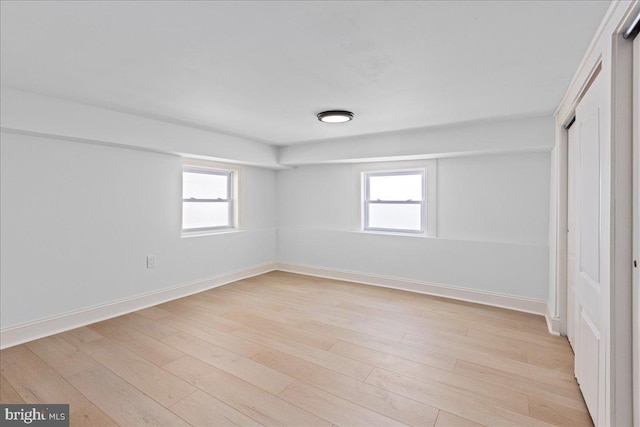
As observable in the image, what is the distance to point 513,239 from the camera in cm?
374

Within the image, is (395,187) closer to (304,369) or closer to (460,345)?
(460,345)

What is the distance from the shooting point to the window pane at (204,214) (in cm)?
447

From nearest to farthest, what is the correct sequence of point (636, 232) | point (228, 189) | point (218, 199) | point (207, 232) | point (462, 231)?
1. point (636, 232)
2. point (462, 231)
3. point (207, 232)
4. point (218, 199)
5. point (228, 189)

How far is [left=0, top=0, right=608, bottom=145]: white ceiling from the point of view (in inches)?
59.4

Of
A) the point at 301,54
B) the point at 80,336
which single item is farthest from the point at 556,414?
the point at 80,336

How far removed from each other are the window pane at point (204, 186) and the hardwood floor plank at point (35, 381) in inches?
95.5

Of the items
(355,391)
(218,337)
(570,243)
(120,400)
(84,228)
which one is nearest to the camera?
(120,400)

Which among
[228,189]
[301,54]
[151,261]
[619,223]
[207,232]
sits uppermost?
[301,54]

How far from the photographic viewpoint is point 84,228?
10.6ft

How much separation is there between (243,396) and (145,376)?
0.82m

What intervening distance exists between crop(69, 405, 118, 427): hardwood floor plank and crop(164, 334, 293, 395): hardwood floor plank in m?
0.74

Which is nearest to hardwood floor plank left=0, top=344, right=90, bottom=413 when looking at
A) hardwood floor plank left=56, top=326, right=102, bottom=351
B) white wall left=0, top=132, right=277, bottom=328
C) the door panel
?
hardwood floor plank left=56, top=326, right=102, bottom=351

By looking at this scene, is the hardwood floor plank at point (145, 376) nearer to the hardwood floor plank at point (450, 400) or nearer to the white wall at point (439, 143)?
the hardwood floor plank at point (450, 400)

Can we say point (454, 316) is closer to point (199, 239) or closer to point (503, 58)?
point (503, 58)
